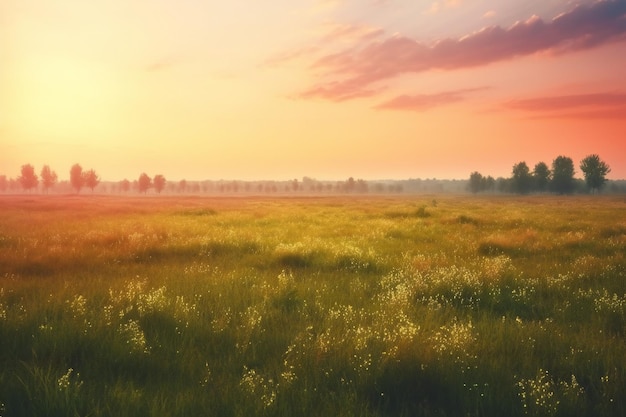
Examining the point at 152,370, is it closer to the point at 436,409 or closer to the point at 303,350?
the point at 303,350

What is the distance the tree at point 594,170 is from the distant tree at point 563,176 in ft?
15.6

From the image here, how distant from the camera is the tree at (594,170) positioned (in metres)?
139

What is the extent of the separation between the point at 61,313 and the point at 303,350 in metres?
4.03

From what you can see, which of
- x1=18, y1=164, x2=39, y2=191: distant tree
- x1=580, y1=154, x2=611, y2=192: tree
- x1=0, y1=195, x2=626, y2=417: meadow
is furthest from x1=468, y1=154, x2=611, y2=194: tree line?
x1=18, y1=164, x2=39, y2=191: distant tree

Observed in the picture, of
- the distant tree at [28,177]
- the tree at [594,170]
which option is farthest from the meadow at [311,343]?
the distant tree at [28,177]

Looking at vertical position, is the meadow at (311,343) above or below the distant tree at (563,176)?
below

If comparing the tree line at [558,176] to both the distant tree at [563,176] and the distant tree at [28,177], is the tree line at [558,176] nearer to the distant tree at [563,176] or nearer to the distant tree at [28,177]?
the distant tree at [563,176]

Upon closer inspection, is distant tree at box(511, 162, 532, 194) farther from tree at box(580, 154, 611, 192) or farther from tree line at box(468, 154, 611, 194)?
tree at box(580, 154, 611, 192)

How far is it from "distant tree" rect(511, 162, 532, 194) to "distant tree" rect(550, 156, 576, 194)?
28.8 ft

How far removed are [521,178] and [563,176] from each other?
14.6 m

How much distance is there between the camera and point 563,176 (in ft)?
478

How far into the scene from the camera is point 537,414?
3.51 meters

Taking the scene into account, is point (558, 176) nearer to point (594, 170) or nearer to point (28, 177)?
point (594, 170)

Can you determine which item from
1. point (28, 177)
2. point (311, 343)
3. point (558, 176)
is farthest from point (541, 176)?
point (28, 177)
